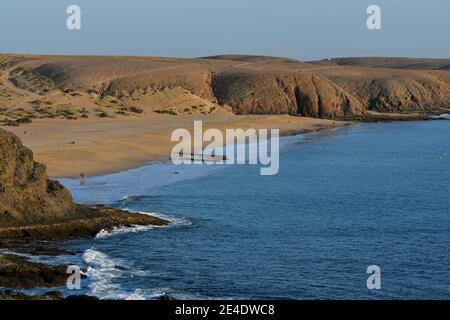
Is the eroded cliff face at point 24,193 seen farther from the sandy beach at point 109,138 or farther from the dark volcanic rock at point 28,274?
the sandy beach at point 109,138

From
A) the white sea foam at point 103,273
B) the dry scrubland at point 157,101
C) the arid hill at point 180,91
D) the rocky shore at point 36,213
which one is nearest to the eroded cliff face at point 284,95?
the arid hill at point 180,91

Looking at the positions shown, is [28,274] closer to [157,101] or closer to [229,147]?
[229,147]

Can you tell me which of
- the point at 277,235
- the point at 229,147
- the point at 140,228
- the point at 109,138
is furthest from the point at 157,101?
the point at 277,235

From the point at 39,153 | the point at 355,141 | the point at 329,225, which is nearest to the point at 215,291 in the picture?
the point at 329,225

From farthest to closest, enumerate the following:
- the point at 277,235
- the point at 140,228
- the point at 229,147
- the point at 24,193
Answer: the point at 229,147
the point at 140,228
the point at 277,235
the point at 24,193
